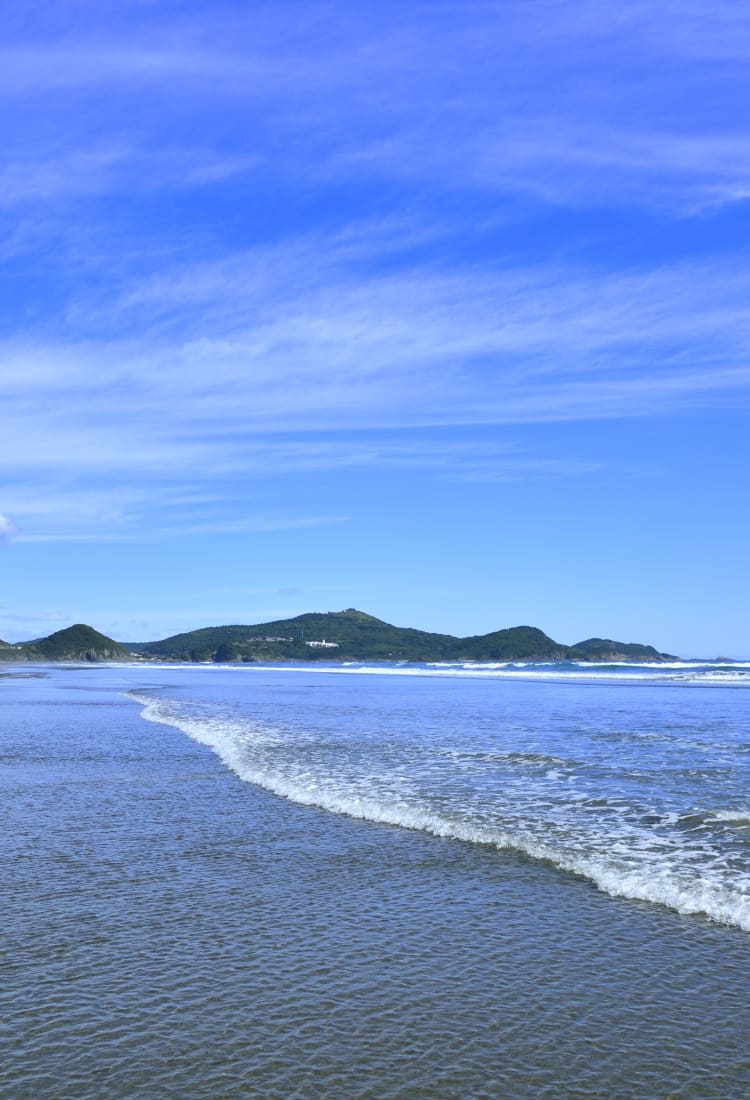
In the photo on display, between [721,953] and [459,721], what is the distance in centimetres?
2640

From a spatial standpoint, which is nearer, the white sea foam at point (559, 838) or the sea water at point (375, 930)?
the sea water at point (375, 930)

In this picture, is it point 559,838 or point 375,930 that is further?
point 559,838

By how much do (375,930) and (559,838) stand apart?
17.8 feet

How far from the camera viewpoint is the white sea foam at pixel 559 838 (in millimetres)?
11328

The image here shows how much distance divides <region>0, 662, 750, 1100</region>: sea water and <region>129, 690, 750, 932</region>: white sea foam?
67 mm

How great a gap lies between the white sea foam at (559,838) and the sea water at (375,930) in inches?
2.6

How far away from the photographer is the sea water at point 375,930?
6734 millimetres

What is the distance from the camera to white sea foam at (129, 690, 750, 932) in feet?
37.2

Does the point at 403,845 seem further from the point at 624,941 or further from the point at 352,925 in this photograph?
the point at 624,941

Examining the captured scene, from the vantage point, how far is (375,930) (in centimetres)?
987

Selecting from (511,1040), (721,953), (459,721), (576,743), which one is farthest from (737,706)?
(511,1040)

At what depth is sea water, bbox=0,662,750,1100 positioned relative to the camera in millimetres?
6734

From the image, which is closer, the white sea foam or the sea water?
the sea water

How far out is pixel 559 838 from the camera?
14.4 m
